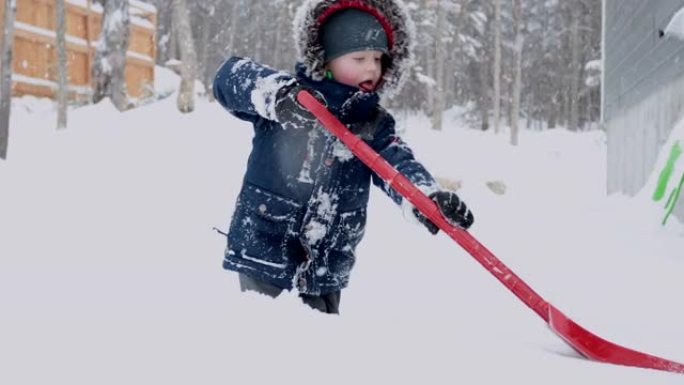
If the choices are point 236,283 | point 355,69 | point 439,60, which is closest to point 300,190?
point 355,69

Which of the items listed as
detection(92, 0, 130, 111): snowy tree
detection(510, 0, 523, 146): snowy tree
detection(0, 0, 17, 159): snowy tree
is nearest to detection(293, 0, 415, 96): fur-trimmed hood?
detection(0, 0, 17, 159): snowy tree

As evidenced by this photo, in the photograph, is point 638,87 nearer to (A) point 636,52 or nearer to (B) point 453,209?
(A) point 636,52

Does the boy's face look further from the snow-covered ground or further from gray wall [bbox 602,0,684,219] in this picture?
gray wall [bbox 602,0,684,219]

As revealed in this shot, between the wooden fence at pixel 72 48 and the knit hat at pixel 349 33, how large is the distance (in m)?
14.7

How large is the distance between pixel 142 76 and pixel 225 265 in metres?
18.3

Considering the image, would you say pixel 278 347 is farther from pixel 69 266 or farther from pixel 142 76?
pixel 142 76

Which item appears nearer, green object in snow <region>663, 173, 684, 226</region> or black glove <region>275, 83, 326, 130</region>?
black glove <region>275, 83, 326, 130</region>

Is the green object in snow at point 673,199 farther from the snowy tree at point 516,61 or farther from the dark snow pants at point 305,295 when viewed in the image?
the snowy tree at point 516,61

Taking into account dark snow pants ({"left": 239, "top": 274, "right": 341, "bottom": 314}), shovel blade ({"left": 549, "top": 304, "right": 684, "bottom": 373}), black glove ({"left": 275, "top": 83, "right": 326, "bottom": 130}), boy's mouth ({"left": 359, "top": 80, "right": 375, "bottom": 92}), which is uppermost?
boy's mouth ({"left": 359, "top": 80, "right": 375, "bottom": 92})

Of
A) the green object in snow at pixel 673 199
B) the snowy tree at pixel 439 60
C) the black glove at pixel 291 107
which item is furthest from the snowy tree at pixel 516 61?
the black glove at pixel 291 107

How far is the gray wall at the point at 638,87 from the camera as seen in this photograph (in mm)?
7121

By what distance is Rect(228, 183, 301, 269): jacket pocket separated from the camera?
2.80 metres

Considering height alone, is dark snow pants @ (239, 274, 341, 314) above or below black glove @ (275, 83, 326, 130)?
below

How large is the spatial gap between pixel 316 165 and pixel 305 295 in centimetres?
52
